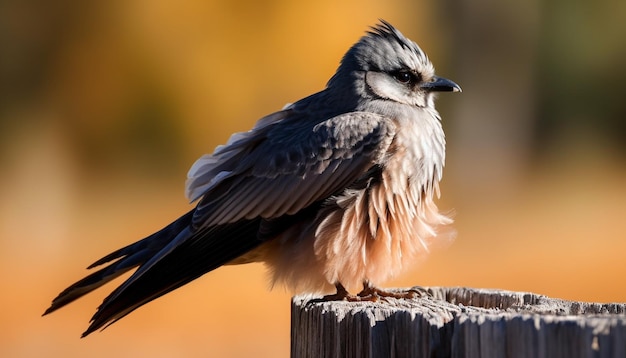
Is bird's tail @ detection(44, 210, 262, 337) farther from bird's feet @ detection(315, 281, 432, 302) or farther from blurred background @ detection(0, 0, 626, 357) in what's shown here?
blurred background @ detection(0, 0, 626, 357)

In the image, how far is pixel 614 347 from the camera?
2.62 meters

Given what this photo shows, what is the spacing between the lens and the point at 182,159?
11711 millimetres

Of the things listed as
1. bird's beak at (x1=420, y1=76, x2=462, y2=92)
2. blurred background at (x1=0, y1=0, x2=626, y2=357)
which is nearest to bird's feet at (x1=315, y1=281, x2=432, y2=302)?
bird's beak at (x1=420, y1=76, x2=462, y2=92)

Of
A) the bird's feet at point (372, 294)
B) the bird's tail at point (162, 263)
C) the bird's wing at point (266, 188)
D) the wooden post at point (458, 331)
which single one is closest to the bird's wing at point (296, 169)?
the bird's wing at point (266, 188)

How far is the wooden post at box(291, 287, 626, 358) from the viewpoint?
2.65 metres

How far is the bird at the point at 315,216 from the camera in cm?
483

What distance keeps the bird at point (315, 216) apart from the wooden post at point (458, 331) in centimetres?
97

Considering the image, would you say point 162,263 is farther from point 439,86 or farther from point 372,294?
point 439,86

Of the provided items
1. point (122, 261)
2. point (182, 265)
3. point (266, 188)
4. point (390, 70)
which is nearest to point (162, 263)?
point (182, 265)

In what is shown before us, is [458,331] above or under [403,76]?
under

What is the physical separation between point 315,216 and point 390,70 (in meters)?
1.15

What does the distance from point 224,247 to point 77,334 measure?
4.42 metres

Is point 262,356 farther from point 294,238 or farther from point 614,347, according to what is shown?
point 614,347

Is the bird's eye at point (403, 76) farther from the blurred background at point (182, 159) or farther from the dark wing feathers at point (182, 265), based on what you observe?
the blurred background at point (182, 159)
